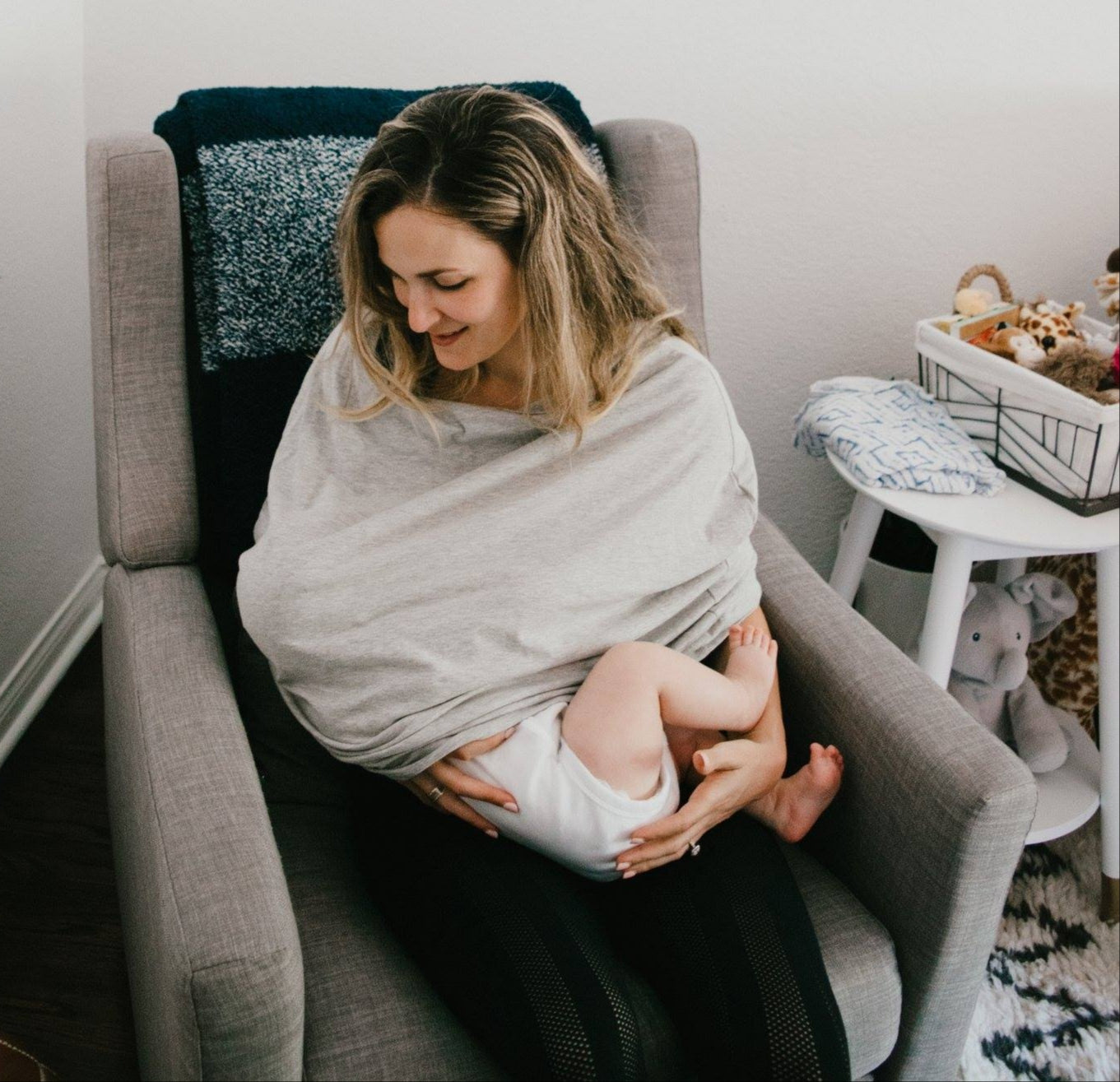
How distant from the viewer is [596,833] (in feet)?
3.07

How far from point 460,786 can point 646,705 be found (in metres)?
0.18

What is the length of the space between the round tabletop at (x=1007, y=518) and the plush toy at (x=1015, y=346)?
0.60 feet

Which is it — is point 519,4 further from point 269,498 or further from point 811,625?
point 811,625

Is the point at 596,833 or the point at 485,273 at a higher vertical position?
the point at 485,273

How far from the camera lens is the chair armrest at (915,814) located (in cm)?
93

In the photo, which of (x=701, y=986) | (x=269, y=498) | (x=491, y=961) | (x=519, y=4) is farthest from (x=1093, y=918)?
(x=519, y=4)

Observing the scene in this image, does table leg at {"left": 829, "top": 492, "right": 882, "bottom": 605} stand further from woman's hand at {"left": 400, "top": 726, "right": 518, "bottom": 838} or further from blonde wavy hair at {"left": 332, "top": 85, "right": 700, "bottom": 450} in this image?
woman's hand at {"left": 400, "top": 726, "right": 518, "bottom": 838}

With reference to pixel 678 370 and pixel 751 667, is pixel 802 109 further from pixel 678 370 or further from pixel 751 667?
pixel 751 667

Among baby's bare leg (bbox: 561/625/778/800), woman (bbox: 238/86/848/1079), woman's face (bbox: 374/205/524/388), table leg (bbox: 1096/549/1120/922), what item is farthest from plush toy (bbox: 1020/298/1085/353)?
woman's face (bbox: 374/205/524/388)

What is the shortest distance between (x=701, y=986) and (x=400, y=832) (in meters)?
0.31

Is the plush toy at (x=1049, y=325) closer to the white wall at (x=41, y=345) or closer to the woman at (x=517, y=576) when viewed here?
the woman at (x=517, y=576)

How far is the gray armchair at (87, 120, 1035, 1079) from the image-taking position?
2.61ft

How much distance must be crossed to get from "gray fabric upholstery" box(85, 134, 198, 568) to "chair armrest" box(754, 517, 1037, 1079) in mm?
691

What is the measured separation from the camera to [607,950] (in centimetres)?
93
